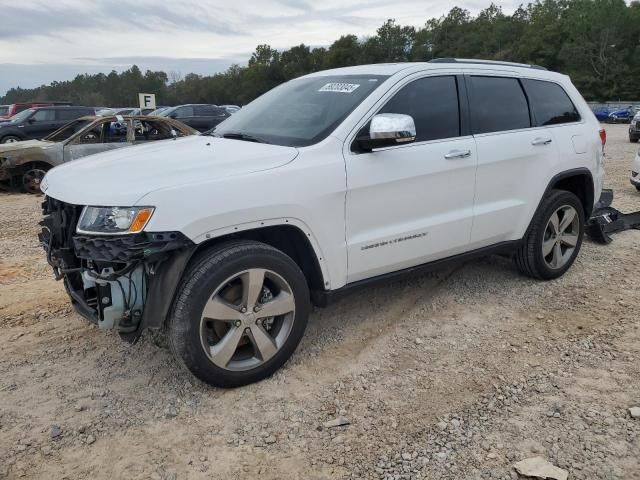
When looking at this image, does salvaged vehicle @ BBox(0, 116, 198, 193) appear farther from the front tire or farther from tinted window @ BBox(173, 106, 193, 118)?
tinted window @ BBox(173, 106, 193, 118)

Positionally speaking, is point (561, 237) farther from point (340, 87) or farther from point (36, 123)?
point (36, 123)

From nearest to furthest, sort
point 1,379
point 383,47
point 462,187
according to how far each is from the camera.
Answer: point 1,379, point 462,187, point 383,47

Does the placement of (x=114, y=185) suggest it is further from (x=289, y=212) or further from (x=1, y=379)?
(x=1, y=379)

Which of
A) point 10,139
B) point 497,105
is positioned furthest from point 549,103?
point 10,139

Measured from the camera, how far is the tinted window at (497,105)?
4.09 metres

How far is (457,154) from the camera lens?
382 cm

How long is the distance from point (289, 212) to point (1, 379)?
2045 millimetres

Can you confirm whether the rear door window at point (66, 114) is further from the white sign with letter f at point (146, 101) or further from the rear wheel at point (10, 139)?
the white sign with letter f at point (146, 101)

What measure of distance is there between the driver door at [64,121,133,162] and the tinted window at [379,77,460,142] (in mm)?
7573

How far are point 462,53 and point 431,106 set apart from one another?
81.7m

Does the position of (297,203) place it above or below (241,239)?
above

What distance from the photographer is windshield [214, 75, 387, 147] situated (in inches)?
136

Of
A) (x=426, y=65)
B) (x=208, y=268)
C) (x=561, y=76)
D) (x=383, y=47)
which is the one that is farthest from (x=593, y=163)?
(x=383, y=47)

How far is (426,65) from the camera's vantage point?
390 centimetres
